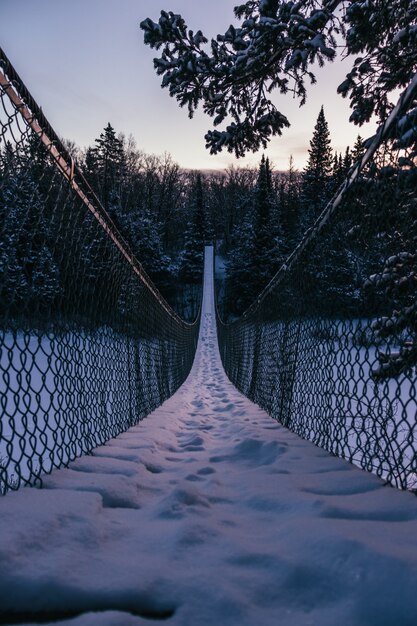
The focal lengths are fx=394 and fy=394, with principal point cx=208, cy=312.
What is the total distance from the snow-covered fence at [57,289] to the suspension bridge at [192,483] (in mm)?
17

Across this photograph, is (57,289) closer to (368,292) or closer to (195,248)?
(368,292)

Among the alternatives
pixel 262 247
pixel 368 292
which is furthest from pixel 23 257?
pixel 262 247

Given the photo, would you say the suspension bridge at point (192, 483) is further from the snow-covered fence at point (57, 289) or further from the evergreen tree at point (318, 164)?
the evergreen tree at point (318, 164)

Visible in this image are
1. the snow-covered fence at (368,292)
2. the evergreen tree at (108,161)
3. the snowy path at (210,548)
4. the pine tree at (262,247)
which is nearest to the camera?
the snowy path at (210,548)

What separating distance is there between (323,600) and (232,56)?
3830 mm

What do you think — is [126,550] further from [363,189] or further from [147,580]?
[363,189]

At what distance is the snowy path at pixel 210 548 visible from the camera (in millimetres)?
856

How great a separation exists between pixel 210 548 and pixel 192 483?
72cm

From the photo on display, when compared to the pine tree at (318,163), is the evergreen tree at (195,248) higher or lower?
lower

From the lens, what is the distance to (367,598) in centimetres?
86

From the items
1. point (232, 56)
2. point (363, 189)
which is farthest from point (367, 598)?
point (232, 56)

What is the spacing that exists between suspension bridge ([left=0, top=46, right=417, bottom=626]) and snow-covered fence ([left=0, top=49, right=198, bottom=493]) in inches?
0.7

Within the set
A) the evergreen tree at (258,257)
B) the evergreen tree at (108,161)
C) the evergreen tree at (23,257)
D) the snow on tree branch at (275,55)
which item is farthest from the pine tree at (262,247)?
the evergreen tree at (23,257)

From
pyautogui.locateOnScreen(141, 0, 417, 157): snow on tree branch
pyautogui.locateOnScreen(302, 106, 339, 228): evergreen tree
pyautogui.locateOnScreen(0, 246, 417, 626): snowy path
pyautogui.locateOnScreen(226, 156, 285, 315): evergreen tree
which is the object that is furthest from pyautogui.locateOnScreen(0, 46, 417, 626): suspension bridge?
pyautogui.locateOnScreen(302, 106, 339, 228): evergreen tree
